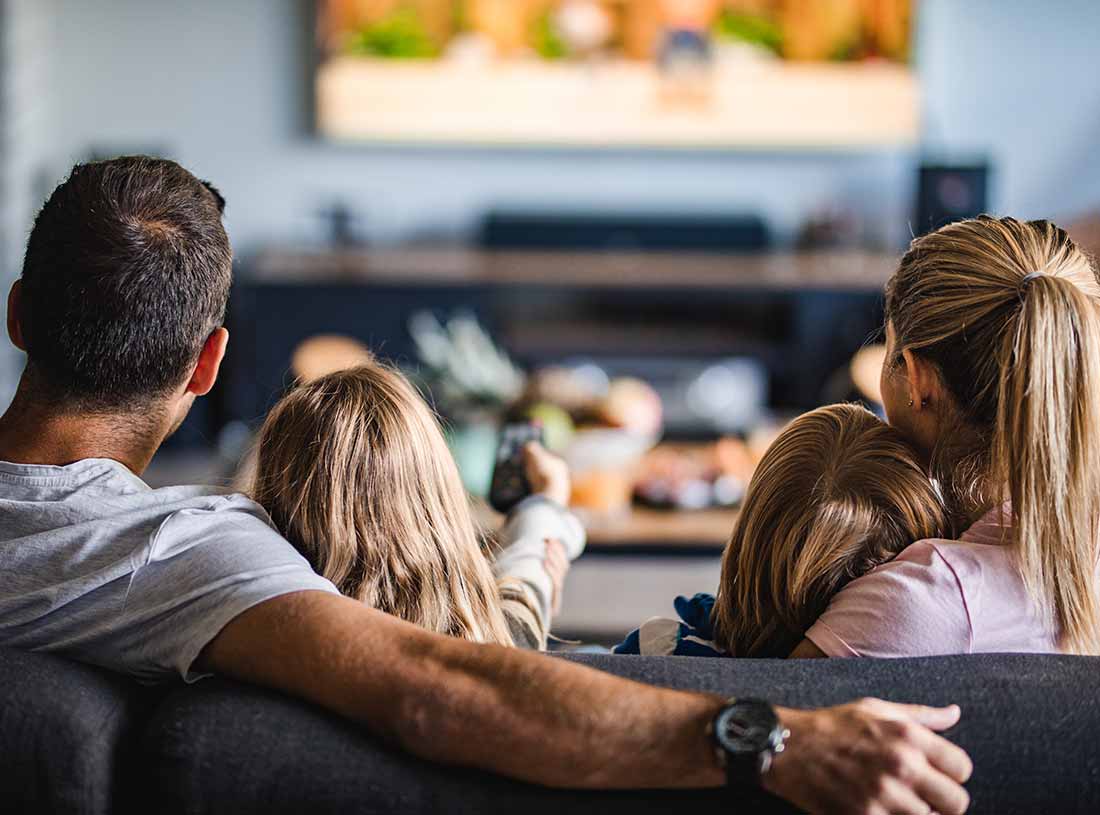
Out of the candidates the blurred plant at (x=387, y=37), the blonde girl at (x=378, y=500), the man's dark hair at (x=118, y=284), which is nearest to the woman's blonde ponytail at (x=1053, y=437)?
the blonde girl at (x=378, y=500)

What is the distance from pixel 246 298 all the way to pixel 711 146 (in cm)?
191

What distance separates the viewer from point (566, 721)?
3.19ft

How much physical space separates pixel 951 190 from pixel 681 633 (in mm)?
3702

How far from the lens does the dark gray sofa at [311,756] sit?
3.15 ft

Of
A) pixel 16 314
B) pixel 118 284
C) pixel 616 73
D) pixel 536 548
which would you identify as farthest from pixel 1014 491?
pixel 616 73

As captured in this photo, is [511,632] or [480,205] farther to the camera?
[480,205]

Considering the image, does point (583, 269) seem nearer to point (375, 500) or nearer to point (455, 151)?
point (455, 151)

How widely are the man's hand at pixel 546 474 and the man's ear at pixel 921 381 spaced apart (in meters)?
0.55

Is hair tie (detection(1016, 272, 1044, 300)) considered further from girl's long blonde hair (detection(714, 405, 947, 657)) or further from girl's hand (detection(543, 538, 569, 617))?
girl's hand (detection(543, 538, 569, 617))

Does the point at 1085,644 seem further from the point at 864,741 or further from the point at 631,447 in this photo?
the point at 631,447

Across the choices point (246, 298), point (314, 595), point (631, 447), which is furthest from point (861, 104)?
point (314, 595)

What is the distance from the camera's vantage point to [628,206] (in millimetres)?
5414

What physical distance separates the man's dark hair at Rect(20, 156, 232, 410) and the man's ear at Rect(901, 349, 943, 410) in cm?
67

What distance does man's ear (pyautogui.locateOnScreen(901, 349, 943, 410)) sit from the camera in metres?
1.30
